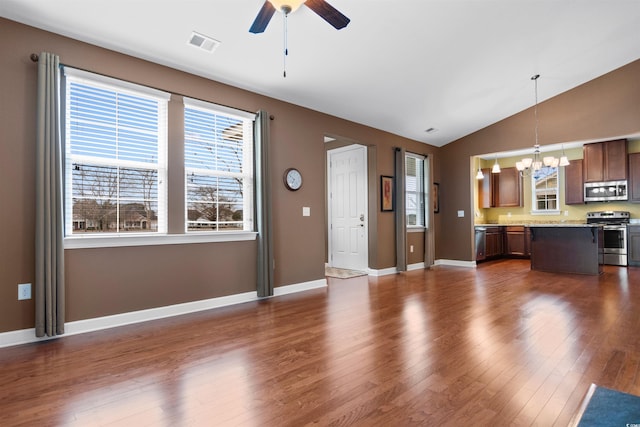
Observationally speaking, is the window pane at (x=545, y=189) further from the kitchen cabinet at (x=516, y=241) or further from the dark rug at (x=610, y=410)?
the dark rug at (x=610, y=410)

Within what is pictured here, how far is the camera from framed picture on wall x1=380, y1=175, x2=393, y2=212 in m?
6.48

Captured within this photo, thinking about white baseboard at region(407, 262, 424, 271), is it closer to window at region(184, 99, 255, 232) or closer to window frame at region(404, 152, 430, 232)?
window frame at region(404, 152, 430, 232)

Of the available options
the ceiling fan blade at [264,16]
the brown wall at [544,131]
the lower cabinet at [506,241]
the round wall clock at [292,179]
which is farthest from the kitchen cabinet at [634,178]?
the ceiling fan blade at [264,16]

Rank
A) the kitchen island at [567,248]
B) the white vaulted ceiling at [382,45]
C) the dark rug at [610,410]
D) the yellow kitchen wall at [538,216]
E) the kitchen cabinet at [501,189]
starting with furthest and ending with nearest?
the kitchen cabinet at [501,189] < the yellow kitchen wall at [538,216] < the kitchen island at [567,248] < the white vaulted ceiling at [382,45] < the dark rug at [610,410]

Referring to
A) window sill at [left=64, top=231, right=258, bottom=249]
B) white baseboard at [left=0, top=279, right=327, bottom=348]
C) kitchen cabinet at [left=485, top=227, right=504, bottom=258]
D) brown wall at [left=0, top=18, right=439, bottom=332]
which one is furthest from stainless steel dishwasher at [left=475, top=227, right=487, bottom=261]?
window sill at [left=64, top=231, right=258, bottom=249]

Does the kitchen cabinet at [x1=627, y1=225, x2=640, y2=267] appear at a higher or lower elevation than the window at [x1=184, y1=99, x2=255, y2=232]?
lower

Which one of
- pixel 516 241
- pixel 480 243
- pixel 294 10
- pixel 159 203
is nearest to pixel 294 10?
pixel 294 10

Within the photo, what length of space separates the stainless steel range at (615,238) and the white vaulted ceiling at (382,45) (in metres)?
3.37

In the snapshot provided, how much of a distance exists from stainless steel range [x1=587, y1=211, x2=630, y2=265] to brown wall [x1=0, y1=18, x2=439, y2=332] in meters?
6.09

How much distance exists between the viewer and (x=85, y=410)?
6.26 ft

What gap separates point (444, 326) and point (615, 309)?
2177 millimetres

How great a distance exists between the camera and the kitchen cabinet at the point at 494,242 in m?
8.52

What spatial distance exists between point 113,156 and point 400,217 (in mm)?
4850

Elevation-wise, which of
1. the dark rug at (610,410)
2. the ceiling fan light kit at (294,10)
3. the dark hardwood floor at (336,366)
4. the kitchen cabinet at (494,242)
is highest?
the ceiling fan light kit at (294,10)
